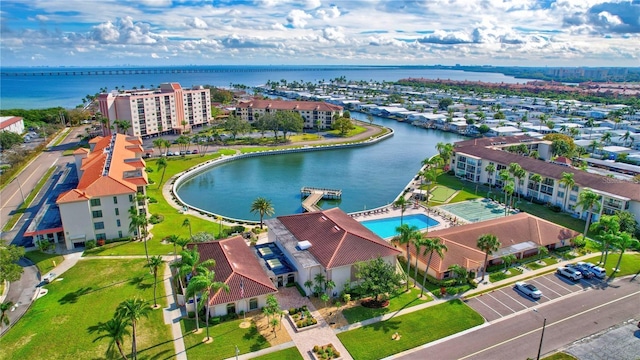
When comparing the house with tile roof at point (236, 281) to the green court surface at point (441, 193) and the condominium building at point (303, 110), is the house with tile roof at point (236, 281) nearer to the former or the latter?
the green court surface at point (441, 193)

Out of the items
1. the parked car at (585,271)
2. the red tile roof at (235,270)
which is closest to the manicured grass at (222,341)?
the red tile roof at (235,270)

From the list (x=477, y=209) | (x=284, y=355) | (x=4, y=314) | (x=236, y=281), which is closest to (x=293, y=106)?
(x=477, y=209)

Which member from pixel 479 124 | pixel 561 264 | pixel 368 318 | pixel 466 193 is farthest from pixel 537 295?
pixel 479 124

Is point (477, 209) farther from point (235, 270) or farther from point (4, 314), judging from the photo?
point (4, 314)

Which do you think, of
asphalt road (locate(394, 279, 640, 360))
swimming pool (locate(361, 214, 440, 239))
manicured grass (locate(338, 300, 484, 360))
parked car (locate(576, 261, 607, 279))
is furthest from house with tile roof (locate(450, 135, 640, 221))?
manicured grass (locate(338, 300, 484, 360))

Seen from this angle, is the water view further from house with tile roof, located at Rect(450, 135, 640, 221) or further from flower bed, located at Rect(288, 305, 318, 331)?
flower bed, located at Rect(288, 305, 318, 331)
